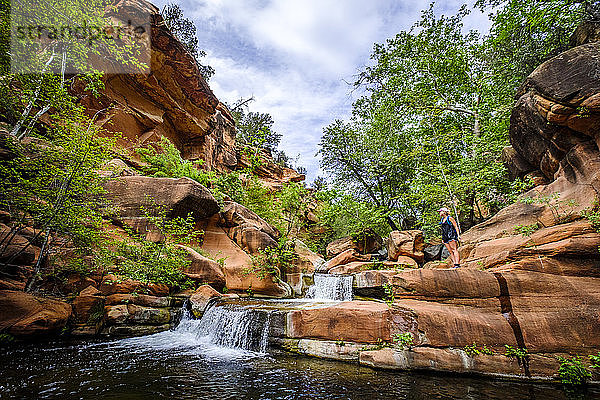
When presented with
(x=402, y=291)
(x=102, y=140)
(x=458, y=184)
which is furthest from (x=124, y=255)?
(x=458, y=184)

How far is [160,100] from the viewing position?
693 inches

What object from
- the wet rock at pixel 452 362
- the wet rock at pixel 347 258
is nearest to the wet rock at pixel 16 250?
the wet rock at pixel 452 362

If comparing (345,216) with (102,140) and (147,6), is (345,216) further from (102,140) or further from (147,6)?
(147,6)

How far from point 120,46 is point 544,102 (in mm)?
19798

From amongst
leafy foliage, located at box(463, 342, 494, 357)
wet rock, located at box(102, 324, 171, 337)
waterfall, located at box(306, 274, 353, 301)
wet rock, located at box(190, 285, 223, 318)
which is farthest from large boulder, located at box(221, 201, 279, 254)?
leafy foliage, located at box(463, 342, 494, 357)

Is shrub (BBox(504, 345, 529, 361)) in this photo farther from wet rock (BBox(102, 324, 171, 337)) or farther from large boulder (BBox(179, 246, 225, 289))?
large boulder (BBox(179, 246, 225, 289))

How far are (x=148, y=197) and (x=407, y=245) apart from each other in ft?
45.7

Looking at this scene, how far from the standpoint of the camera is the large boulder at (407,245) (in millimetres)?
15008

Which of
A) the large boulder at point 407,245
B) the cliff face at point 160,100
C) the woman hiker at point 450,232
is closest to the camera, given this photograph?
the woman hiker at point 450,232

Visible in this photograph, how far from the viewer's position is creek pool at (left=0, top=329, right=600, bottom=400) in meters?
4.22

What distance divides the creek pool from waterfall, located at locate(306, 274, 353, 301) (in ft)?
15.2

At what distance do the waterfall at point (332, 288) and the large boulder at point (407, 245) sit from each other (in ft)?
18.0

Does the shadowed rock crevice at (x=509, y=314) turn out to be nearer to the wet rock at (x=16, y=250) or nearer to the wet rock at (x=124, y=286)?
the wet rock at (x=124, y=286)

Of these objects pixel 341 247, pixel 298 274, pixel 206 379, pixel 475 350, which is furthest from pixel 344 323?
pixel 341 247
